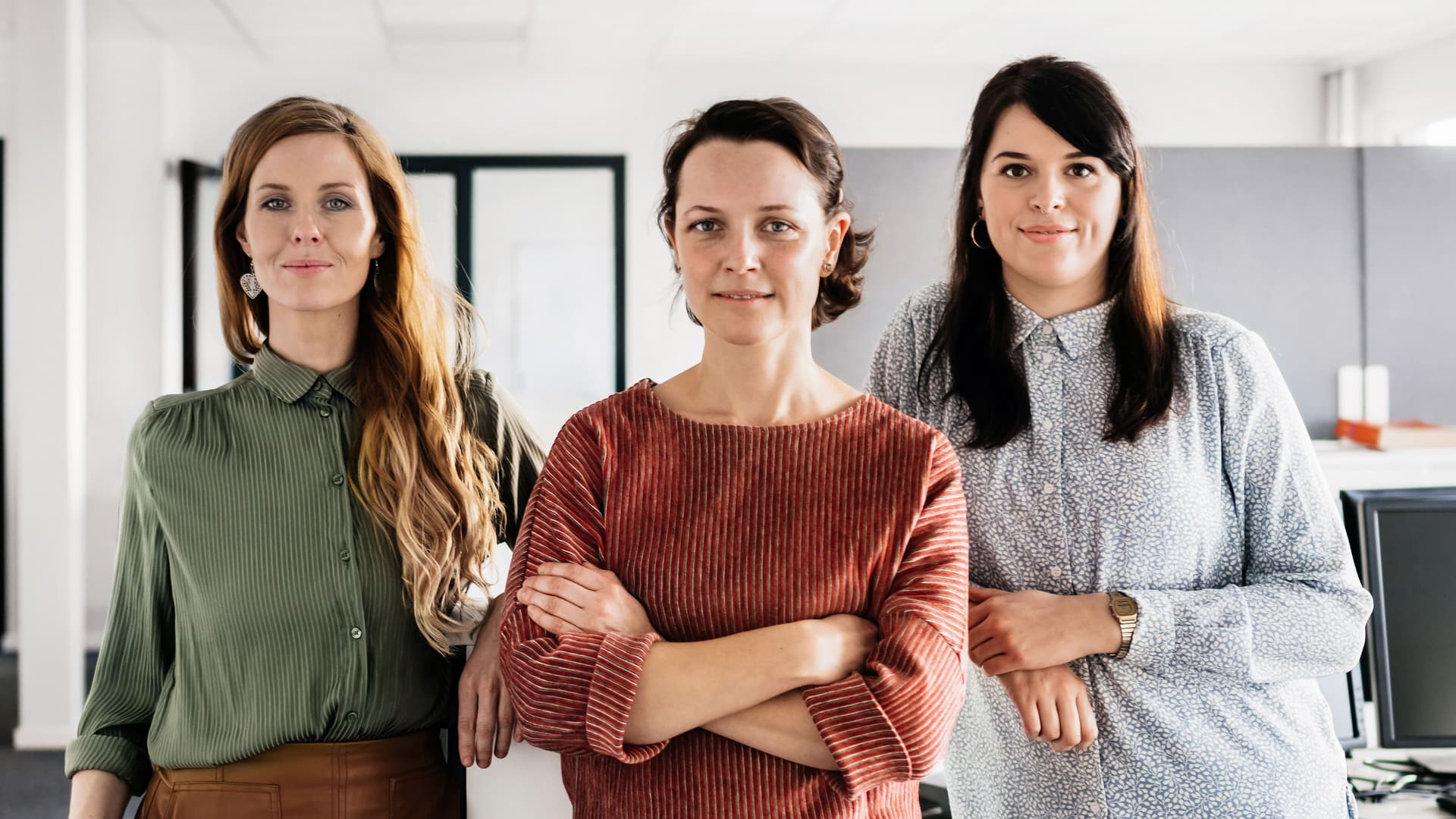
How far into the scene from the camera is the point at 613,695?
112 cm

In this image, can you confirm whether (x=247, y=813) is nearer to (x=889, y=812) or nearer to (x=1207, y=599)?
(x=889, y=812)

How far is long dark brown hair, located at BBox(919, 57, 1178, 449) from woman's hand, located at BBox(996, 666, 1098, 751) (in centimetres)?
31

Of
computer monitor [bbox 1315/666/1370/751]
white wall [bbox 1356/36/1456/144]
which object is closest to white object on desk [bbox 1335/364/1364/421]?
white wall [bbox 1356/36/1456/144]

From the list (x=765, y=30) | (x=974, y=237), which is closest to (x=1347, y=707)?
(x=974, y=237)

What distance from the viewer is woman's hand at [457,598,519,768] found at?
1305 millimetres

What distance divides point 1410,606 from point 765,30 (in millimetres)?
4839

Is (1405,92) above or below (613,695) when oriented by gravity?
above

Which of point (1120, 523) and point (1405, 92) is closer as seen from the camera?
point (1120, 523)

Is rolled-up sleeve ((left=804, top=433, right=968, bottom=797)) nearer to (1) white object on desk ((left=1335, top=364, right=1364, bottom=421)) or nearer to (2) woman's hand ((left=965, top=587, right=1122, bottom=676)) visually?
(2) woman's hand ((left=965, top=587, right=1122, bottom=676))

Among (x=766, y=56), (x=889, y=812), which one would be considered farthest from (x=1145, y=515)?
(x=766, y=56)

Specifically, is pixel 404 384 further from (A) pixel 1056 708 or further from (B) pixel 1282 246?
(B) pixel 1282 246

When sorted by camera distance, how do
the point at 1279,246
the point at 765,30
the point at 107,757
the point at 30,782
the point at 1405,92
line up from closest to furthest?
the point at 107,757 → the point at 30,782 → the point at 1279,246 → the point at 765,30 → the point at 1405,92

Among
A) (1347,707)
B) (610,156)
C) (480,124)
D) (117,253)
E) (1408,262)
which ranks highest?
(480,124)

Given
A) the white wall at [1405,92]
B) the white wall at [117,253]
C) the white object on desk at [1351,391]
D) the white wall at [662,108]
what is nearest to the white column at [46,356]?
the white wall at [117,253]
